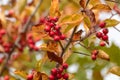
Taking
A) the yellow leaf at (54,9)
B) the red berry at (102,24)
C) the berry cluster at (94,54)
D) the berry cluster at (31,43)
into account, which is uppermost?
the yellow leaf at (54,9)

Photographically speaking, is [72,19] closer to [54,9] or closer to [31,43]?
[54,9]

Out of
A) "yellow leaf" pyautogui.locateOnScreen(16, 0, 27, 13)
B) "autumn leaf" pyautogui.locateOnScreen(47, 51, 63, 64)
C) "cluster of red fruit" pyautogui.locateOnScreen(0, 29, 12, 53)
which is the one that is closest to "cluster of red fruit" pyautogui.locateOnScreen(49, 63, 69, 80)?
"autumn leaf" pyautogui.locateOnScreen(47, 51, 63, 64)

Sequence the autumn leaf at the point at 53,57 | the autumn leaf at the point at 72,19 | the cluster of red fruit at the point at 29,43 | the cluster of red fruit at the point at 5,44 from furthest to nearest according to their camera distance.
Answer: the cluster of red fruit at the point at 29,43, the cluster of red fruit at the point at 5,44, the autumn leaf at the point at 53,57, the autumn leaf at the point at 72,19

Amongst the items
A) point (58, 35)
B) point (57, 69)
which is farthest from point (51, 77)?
point (58, 35)

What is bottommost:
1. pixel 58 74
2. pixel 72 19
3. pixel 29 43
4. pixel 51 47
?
pixel 29 43

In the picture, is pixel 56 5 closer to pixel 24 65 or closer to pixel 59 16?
pixel 59 16

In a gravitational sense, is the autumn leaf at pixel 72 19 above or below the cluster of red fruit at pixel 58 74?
above

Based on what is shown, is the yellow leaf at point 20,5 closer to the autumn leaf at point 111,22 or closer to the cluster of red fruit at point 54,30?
the cluster of red fruit at point 54,30

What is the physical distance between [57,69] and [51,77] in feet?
0.18

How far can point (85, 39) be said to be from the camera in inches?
83.0

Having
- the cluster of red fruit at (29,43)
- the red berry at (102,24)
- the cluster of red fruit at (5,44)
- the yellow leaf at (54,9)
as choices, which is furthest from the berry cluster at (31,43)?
the red berry at (102,24)

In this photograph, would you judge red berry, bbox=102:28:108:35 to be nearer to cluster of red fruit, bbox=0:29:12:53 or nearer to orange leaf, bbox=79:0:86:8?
orange leaf, bbox=79:0:86:8

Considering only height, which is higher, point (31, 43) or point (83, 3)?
point (83, 3)

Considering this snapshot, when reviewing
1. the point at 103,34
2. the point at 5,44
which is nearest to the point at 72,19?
the point at 103,34
